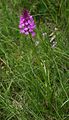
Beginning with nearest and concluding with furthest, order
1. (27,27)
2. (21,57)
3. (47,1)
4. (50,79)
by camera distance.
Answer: (27,27), (50,79), (21,57), (47,1)

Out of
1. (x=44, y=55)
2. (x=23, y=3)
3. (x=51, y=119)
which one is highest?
(x=23, y=3)

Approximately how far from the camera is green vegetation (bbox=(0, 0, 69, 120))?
200 centimetres

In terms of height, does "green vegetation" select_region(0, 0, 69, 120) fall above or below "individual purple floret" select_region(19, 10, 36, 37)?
below

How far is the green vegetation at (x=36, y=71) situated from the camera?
6.55 feet

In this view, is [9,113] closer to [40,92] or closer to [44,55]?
[40,92]

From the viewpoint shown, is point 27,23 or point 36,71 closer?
point 27,23

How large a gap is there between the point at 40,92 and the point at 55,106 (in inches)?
4.7

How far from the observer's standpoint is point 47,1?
277 centimetres

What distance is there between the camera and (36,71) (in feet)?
7.23

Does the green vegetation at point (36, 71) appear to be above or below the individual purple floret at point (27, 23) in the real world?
below

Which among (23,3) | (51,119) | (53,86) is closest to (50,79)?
(53,86)

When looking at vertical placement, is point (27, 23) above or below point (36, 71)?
above

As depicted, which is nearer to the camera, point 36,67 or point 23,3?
point 36,67

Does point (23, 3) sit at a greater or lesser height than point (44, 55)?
greater
